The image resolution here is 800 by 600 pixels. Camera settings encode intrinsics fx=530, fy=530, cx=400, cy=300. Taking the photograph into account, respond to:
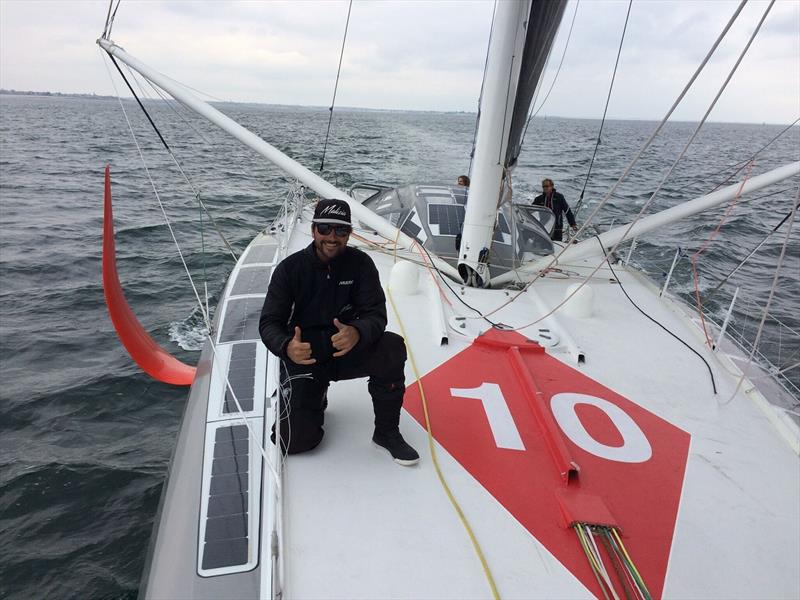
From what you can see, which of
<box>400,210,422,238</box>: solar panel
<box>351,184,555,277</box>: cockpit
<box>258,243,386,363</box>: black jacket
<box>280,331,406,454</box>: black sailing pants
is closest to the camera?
<box>258,243,386,363</box>: black jacket

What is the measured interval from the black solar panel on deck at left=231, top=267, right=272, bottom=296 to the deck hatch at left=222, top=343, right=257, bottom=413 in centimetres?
129

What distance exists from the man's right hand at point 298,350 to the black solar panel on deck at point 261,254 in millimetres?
4250

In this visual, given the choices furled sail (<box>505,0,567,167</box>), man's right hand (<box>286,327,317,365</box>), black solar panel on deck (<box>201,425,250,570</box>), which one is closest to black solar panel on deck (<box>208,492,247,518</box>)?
black solar panel on deck (<box>201,425,250,570</box>)

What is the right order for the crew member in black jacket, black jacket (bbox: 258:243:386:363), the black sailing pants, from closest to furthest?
black jacket (bbox: 258:243:386:363)
the black sailing pants
the crew member in black jacket

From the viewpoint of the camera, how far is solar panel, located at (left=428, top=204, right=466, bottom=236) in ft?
22.4

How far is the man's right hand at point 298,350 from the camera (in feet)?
7.74

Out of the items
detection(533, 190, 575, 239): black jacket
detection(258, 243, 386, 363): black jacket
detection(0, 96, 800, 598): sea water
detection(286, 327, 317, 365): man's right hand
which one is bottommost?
detection(0, 96, 800, 598): sea water

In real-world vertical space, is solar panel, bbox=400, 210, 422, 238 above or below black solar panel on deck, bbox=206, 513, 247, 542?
above

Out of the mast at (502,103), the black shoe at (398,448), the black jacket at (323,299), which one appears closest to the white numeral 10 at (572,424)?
the black shoe at (398,448)

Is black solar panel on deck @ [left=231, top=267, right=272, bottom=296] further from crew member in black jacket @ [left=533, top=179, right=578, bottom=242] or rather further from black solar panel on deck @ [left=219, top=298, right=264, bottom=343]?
crew member in black jacket @ [left=533, top=179, right=578, bottom=242]

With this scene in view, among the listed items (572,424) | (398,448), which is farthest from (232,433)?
(572,424)

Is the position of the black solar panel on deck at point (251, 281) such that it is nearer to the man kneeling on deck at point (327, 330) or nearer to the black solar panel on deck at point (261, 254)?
the black solar panel on deck at point (261, 254)

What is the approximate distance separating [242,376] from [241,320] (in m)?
1.11

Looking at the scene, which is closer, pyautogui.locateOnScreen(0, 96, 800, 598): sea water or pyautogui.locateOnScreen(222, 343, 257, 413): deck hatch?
pyautogui.locateOnScreen(222, 343, 257, 413): deck hatch
